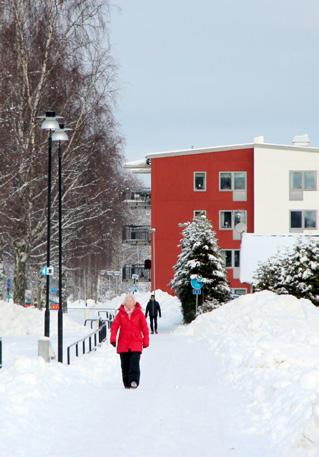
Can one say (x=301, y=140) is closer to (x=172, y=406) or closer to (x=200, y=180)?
(x=200, y=180)

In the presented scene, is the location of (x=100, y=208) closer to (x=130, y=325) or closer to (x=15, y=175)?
(x=15, y=175)

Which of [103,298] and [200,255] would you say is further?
[103,298]

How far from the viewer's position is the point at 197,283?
44.6m

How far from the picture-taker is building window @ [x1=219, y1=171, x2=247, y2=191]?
6688 cm

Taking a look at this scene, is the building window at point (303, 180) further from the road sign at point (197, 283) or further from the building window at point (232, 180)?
the road sign at point (197, 283)

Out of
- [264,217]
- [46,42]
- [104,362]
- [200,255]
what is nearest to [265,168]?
[264,217]

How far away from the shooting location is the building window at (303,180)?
66.1 metres

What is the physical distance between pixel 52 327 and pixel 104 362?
14.8 m

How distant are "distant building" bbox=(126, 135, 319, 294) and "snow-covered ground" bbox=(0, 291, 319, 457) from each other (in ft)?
142

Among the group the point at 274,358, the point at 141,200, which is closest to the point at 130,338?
the point at 274,358

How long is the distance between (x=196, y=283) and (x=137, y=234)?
3418 centimetres

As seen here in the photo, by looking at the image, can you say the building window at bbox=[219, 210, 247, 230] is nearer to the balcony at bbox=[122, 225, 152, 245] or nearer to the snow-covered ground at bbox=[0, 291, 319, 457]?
the balcony at bbox=[122, 225, 152, 245]

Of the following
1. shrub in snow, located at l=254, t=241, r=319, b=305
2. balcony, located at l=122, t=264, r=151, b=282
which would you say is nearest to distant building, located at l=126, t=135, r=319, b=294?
balcony, located at l=122, t=264, r=151, b=282

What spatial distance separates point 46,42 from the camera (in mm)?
35781
